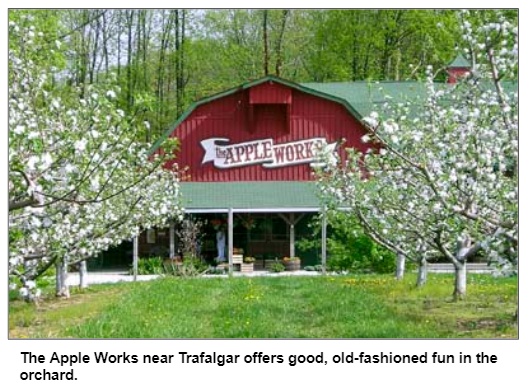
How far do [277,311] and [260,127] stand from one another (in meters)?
15.9

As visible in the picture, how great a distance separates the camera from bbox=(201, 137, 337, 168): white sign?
1216 inches

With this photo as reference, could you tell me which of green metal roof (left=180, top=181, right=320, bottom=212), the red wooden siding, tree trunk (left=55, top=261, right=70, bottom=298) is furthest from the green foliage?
tree trunk (left=55, top=261, right=70, bottom=298)

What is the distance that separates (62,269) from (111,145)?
10852 millimetres

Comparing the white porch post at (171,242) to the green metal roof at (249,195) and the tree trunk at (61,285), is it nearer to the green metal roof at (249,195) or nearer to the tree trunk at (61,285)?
the green metal roof at (249,195)

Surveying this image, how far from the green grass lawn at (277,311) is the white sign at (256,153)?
30.0ft

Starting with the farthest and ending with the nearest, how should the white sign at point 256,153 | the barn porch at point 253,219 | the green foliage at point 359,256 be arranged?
1. the white sign at point 256,153
2. the barn porch at point 253,219
3. the green foliage at point 359,256

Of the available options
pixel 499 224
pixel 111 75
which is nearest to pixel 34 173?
pixel 111 75

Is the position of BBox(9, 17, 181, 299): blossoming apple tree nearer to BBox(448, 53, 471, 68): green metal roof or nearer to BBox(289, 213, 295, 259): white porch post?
BBox(289, 213, 295, 259): white porch post

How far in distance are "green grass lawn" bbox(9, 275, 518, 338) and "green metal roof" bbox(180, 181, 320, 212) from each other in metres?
6.60

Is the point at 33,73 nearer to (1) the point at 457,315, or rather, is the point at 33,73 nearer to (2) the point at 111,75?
(2) the point at 111,75

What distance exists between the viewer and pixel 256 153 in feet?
102

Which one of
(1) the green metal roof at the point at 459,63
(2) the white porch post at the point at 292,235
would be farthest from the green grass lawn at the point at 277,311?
(1) the green metal roof at the point at 459,63

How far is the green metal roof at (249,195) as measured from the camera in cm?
2897

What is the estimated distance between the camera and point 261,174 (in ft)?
102
